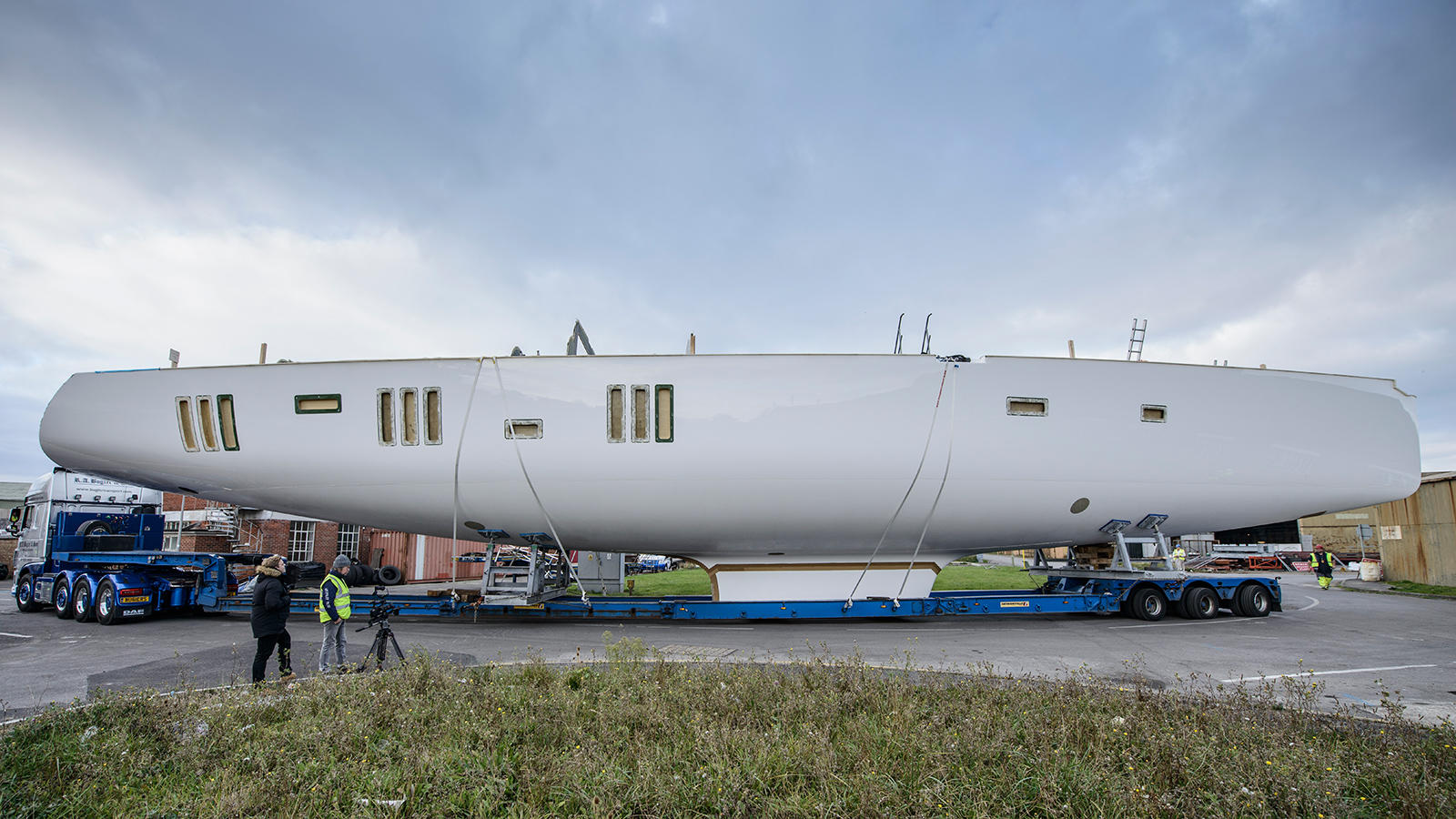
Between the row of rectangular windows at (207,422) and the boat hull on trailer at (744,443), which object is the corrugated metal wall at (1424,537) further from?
the row of rectangular windows at (207,422)

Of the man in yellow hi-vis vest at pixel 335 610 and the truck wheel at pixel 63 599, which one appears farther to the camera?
the truck wheel at pixel 63 599

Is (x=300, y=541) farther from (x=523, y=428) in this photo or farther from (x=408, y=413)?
(x=523, y=428)

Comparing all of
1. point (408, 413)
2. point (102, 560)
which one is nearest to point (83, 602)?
point (102, 560)

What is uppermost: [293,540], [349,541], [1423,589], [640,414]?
[640,414]

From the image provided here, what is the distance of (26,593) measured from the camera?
12398 millimetres

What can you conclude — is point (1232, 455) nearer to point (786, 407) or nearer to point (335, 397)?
point (786, 407)

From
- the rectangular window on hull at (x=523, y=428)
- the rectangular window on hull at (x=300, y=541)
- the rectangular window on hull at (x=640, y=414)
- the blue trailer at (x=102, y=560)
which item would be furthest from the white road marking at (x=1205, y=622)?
the rectangular window on hull at (x=300, y=541)

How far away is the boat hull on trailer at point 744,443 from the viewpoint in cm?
880

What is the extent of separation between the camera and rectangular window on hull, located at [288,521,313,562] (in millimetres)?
20359

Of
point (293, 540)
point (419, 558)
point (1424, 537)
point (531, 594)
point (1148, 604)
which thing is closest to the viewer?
point (531, 594)

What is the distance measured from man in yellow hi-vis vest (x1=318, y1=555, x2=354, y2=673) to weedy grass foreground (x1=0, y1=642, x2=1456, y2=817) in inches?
48.8

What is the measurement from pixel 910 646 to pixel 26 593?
14.7m

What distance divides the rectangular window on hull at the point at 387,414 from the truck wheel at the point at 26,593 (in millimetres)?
8511

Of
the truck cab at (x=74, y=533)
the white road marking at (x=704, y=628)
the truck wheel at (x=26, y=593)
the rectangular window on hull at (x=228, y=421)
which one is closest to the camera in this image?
the rectangular window on hull at (x=228, y=421)
